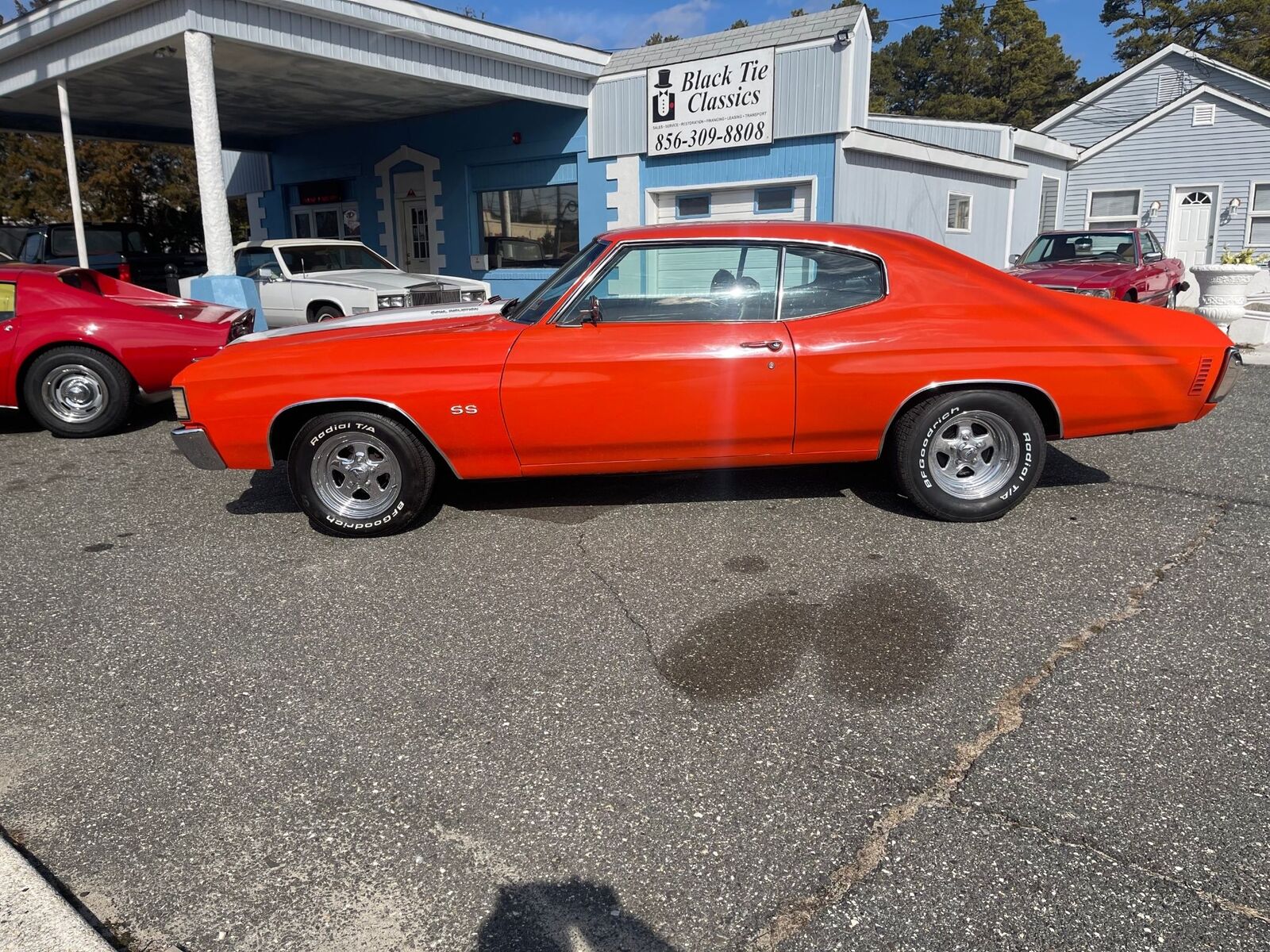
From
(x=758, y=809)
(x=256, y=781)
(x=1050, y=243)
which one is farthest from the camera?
(x=1050, y=243)

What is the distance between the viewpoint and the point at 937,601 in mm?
3857

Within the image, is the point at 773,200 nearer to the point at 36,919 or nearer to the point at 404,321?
the point at 404,321

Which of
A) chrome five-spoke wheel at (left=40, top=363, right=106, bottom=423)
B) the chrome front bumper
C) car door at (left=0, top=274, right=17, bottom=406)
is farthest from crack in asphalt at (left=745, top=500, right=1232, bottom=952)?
car door at (left=0, top=274, right=17, bottom=406)

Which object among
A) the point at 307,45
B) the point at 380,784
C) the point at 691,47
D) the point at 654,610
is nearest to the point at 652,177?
the point at 691,47

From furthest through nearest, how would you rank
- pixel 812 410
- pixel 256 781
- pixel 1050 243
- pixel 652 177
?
pixel 652 177, pixel 1050 243, pixel 812 410, pixel 256 781

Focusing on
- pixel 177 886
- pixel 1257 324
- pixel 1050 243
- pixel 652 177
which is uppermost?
pixel 652 177

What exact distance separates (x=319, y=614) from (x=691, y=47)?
480 inches

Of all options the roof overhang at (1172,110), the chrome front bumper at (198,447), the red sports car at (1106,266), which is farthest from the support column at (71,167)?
the roof overhang at (1172,110)

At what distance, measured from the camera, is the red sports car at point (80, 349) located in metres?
7.15

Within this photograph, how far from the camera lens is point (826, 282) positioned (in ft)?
15.3

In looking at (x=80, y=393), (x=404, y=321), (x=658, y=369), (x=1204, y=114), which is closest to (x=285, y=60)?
(x=80, y=393)

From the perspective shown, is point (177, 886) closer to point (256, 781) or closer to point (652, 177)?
point (256, 781)

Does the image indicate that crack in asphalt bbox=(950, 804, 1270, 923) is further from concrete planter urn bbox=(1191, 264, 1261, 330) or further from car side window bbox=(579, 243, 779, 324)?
concrete planter urn bbox=(1191, 264, 1261, 330)

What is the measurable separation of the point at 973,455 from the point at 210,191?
926cm
